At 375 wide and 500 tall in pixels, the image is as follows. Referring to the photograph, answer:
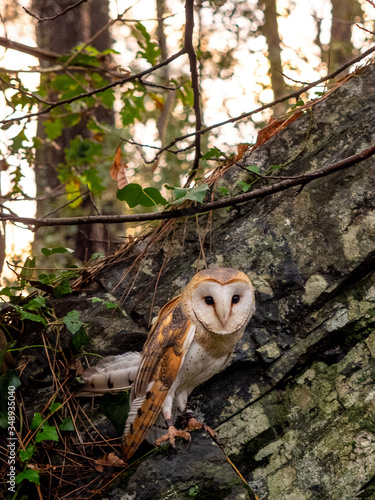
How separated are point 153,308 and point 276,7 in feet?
19.4

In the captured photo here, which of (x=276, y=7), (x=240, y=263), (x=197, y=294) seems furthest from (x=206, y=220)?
(x=276, y=7)

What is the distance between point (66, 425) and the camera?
87.6 inches

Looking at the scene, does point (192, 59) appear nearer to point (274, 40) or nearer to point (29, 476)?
point (29, 476)

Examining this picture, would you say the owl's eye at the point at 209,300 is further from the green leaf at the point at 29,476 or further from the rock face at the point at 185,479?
the green leaf at the point at 29,476

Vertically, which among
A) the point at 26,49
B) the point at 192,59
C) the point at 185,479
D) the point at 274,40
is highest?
the point at 274,40

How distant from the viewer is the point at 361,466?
83.8 inches

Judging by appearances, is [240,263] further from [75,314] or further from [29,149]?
[29,149]

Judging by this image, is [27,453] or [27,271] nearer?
[27,453]

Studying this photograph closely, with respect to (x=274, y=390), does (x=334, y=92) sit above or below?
above

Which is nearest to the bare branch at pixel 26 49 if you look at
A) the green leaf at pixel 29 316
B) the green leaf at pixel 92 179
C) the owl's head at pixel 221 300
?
the green leaf at pixel 92 179

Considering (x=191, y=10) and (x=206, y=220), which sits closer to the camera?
(x=191, y=10)

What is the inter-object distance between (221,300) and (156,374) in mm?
443

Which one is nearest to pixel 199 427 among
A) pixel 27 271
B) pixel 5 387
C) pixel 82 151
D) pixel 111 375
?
pixel 111 375

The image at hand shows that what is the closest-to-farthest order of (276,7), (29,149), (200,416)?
(200,416) < (29,149) < (276,7)
